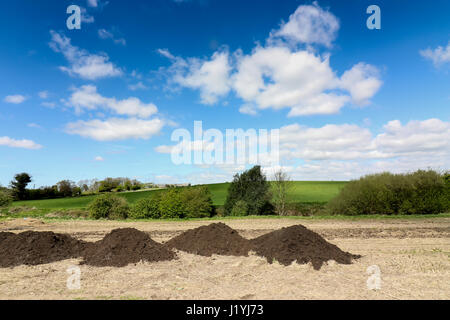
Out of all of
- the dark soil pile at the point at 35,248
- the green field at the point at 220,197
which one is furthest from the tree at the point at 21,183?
the dark soil pile at the point at 35,248

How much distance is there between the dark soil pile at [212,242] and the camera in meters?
10.7

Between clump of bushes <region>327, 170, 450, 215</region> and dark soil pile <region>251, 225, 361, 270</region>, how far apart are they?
61.8 ft

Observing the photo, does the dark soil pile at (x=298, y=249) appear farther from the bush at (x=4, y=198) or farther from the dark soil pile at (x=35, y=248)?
the bush at (x=4, y=198)

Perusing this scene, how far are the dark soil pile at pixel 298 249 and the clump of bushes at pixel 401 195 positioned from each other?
1883 centimetres

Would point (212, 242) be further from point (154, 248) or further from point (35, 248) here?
point (35, 248)

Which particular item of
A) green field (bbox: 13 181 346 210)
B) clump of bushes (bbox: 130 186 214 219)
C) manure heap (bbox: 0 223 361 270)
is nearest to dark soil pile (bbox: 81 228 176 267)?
manure heap (bbox: 0 223 361 270)

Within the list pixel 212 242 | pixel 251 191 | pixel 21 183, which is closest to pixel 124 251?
pixel 212 242

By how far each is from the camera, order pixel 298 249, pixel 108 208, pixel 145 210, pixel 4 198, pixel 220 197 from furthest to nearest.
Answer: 1. pixel 220 197
2. pixel 4 198
3. pixel 108 208
4. pixel 145 210
5. pixel 298 249

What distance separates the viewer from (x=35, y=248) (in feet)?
33.7

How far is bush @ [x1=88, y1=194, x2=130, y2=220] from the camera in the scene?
2741 cm

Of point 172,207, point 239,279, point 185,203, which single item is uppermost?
point 185,203

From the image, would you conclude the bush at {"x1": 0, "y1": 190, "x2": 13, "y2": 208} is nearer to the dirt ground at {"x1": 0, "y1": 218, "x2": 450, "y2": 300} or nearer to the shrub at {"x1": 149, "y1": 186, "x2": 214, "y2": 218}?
the shrub at {"x1": 149, "y1": 186, "x2": 214, "y2": 218}

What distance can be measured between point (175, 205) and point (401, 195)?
2065cm
